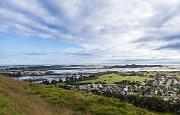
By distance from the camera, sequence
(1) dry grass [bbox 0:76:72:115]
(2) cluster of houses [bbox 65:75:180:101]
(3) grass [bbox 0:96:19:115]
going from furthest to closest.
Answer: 1. (2) cluster of houses [bbox 65:75:180:101]
2. (1) dry grass [bbox 0:76:72:115]
3. (3) grass [bbox 0:96:19:115]

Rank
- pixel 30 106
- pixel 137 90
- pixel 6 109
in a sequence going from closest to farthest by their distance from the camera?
pixel 6 109 < pixel 30 106 < pixel 137 90

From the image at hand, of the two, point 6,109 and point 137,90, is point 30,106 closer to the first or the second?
point 6,109

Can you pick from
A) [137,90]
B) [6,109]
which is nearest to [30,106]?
[6,109]

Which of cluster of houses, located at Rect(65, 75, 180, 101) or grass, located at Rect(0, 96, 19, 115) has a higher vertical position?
grass, located at Rect(0, 96, 19, 115)

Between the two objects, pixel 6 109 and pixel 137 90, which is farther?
pixel 137 90

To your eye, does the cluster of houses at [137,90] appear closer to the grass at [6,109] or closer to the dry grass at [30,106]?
the dry grass at [30,106]

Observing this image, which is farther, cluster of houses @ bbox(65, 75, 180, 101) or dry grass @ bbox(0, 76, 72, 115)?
cluster of houses @ bbox(65, 75, 180, 101)

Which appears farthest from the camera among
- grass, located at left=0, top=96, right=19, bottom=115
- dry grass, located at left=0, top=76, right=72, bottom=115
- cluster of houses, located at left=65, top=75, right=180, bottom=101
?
cluster of houses, located at left=65, top=75, right=180, bottom=101

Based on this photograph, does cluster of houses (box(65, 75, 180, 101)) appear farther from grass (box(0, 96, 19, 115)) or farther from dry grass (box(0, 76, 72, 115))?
grass (box(0, 96, 19, 115))

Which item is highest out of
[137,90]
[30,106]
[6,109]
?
[6,109]

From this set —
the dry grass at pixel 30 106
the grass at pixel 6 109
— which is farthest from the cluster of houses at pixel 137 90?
the grass at pixel 6 109

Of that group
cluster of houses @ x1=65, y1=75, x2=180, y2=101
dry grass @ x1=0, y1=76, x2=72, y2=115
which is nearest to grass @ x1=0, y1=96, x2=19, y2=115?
dry grass @ x1=0, y1=76, x2=72, y2=115
